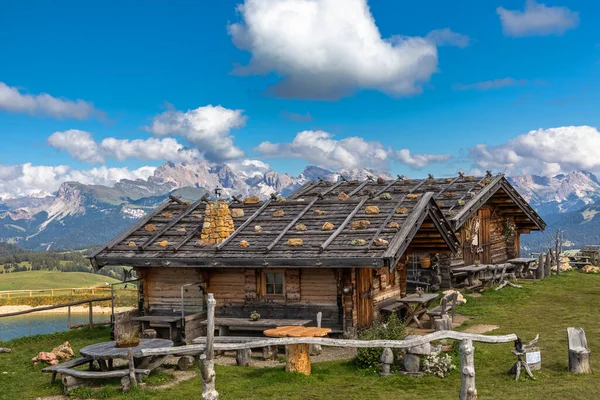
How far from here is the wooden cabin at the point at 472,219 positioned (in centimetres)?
2917

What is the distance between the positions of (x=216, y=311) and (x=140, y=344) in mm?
5181

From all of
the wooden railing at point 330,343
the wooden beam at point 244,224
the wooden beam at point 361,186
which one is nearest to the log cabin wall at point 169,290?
the wooden beam at point 244,224

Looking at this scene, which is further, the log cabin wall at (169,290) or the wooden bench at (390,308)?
the log cabin wall at (169,290)

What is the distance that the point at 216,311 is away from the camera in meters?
19.8

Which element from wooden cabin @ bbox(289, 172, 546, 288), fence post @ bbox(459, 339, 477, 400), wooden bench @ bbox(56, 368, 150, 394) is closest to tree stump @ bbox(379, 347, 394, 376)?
fence post @ bbox(459, 339, 477, 400)

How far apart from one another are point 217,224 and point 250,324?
389 centimetres

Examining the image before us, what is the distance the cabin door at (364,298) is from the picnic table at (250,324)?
170 cm

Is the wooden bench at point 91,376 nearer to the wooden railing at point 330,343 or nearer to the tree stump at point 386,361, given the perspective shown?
the wooden railing at point 330,343

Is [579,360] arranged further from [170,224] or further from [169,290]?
[170,224]

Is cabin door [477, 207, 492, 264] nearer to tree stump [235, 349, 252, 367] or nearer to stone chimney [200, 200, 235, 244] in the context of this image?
stone chimney [200, 200, 235, 244]

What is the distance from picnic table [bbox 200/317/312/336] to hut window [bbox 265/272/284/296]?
1026 millimetres

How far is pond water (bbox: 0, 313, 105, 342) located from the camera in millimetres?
54094

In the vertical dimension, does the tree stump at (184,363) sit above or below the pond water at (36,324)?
above

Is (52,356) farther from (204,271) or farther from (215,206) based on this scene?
(215,206)
